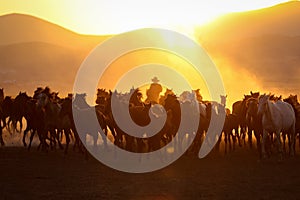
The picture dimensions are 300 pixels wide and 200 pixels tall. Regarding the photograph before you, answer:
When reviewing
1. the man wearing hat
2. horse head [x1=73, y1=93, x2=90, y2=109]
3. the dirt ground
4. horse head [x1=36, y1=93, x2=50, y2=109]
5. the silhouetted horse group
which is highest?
the man wearing hat

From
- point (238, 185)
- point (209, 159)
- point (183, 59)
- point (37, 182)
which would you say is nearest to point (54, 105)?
point (209, 159)

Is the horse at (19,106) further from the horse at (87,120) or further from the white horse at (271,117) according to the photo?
the white horse at (271,117)

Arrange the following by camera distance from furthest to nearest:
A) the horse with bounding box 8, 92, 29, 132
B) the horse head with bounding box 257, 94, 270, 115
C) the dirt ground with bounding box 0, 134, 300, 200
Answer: the horse with bounding box 8, 92, 29, 132
the horse head with bounding box 257, 94, 270, 115
the dirt ground with bounding box 0, 134, 300, 200

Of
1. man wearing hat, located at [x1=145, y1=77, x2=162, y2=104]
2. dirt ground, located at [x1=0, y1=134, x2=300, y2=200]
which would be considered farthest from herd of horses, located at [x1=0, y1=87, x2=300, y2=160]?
man wearing hat, located at [x1=145, y1=77, x2=162, y2=104]

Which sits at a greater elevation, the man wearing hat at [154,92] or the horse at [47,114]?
the man wearing hat at [154,92]

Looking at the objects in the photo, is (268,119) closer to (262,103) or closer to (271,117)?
(271,117)

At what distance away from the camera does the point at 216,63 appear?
5221 inches

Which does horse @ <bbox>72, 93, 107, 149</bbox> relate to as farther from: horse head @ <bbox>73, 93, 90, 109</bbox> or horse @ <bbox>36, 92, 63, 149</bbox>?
horse @ <bbox>36, 92, 63, 149</bbox>

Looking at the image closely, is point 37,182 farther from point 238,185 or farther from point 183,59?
point 183,59

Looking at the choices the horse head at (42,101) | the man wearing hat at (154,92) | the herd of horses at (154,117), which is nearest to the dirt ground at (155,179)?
the herd of horses at (154,117)

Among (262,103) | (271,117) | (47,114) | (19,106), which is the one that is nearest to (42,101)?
(47,114)

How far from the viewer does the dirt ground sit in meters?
16.8

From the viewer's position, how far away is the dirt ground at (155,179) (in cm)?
1680

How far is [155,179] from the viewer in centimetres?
2008
